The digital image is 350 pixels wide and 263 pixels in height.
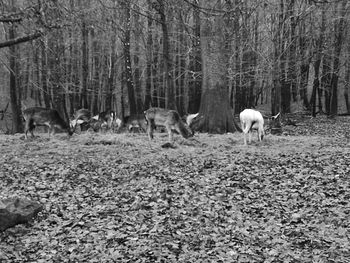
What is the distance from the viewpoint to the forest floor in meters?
6.95

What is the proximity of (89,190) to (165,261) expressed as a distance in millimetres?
3859

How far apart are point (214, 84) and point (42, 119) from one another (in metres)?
6.94

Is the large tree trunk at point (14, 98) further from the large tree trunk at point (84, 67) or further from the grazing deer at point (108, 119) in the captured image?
the grazing deer at point (108, 119)

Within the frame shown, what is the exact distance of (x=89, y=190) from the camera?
992 cm

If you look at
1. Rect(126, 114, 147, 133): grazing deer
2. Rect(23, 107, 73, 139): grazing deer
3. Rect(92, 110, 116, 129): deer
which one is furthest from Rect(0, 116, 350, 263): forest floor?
Rect(92, 110, 116, 129): deer

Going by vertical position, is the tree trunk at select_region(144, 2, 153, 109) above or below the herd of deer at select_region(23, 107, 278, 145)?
above

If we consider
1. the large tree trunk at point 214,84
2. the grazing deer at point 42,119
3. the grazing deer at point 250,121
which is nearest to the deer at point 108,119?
the grazing deer at point 42,119

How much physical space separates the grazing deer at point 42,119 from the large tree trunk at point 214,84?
5.43 m

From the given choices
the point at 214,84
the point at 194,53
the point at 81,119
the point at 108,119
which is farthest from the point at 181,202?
the point at 194,53

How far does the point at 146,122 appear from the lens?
18453 mm

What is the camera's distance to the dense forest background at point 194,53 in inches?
726

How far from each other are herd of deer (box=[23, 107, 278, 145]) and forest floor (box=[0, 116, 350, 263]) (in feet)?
3.66

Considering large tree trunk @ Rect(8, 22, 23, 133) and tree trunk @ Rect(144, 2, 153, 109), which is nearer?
large tree trunk @ Rect(8, 22, 23, 133)

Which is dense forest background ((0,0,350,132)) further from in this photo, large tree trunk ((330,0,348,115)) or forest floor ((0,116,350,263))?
forest floor ((0,116,350,263))
